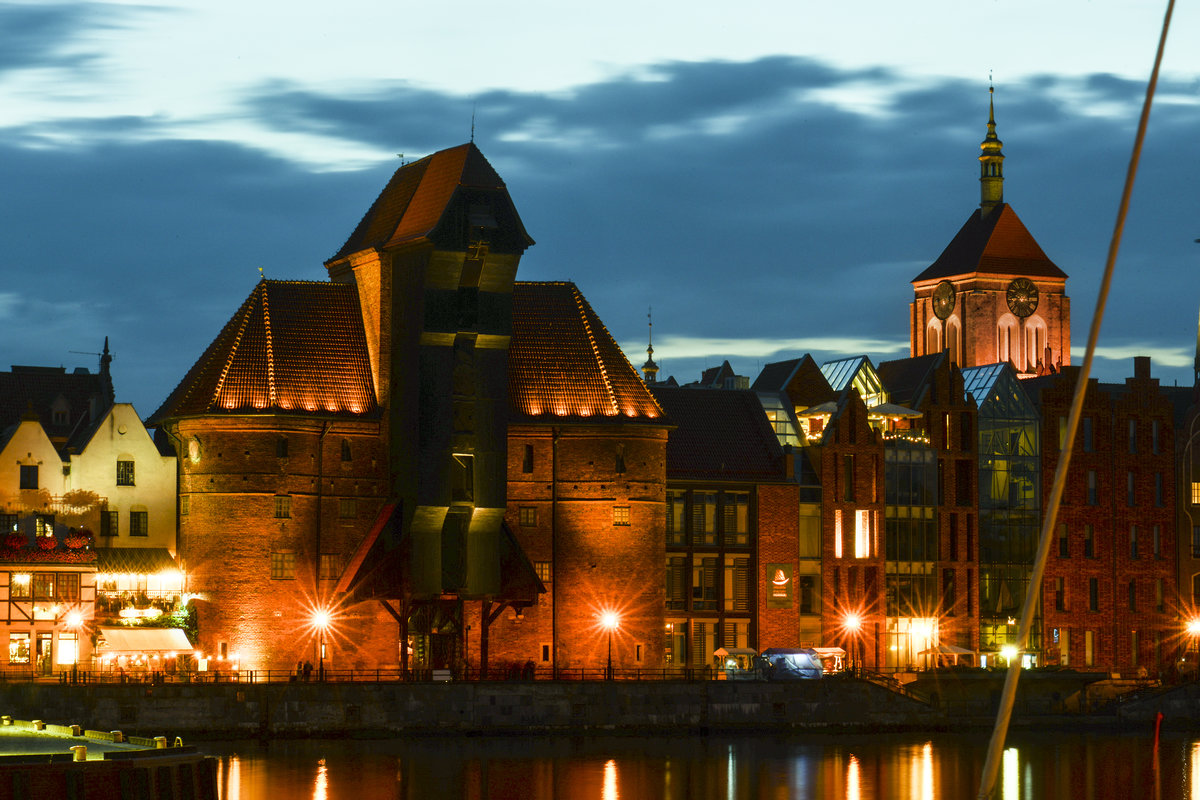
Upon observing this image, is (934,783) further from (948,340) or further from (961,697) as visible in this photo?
(948,340)

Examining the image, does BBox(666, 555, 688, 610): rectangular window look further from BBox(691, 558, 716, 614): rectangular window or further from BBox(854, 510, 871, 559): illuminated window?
BBox(854, 510, 871, 559): illuminated window

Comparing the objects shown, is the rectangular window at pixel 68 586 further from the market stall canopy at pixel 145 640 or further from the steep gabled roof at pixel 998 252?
the steep gabled roof at pixel 998 252

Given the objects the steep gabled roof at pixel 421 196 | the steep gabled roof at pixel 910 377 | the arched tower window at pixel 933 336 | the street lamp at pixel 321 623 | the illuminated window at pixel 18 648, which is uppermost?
the arched tower window at pixel 933 336

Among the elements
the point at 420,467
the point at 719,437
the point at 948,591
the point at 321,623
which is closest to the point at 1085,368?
the point at 420,467

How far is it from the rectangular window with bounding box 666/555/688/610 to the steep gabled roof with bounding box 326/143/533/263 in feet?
58.7

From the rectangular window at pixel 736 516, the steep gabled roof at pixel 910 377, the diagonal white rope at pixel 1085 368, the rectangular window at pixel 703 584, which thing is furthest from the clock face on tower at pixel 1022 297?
the diagonal white rope at pixel 1085 368

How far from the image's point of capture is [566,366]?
95.3 m

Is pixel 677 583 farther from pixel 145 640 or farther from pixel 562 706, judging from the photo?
pixel 145 640

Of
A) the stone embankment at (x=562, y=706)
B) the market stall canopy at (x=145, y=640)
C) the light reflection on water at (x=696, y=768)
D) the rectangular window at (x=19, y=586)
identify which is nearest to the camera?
the light reflection on water at (x=696, y=768)

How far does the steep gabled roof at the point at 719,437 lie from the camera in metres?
101

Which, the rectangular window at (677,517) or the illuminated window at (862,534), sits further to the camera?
the illuminated window at (862,534)

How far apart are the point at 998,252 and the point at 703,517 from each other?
228 ft

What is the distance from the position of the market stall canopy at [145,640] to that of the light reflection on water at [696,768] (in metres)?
8.48

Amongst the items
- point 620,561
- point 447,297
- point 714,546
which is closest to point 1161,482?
point 714,546
